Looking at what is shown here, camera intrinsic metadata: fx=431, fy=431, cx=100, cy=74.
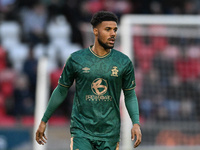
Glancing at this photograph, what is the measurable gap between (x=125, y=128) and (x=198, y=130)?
68.6 inches

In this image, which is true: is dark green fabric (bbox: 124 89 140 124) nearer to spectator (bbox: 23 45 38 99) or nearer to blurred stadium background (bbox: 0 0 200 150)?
blurred stadium background (bbox: 0 0 200 150)

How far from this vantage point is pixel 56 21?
12992mm

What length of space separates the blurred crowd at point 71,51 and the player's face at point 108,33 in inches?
160

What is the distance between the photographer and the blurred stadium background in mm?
8586

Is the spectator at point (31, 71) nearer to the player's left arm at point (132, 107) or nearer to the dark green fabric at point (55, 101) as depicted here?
the dark green fabric at point (55, 101)

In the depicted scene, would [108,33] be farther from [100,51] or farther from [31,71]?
[31,71]

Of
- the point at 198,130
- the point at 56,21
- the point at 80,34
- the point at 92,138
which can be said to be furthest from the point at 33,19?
the point at 92,138

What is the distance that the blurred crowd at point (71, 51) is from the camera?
863 centimetres

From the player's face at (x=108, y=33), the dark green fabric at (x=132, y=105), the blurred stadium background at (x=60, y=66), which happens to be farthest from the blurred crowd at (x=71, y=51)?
the player's face at (x=108, y=33)

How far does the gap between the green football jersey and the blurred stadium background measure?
4.04 metres

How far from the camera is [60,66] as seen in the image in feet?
37.0

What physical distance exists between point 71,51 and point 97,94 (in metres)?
7.88

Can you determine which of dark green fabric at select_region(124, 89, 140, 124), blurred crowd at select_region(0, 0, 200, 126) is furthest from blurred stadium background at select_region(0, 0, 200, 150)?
dark green fabric at select_region(124, 89, 140, 124)

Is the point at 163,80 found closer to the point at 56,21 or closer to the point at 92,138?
the point at 92,138
